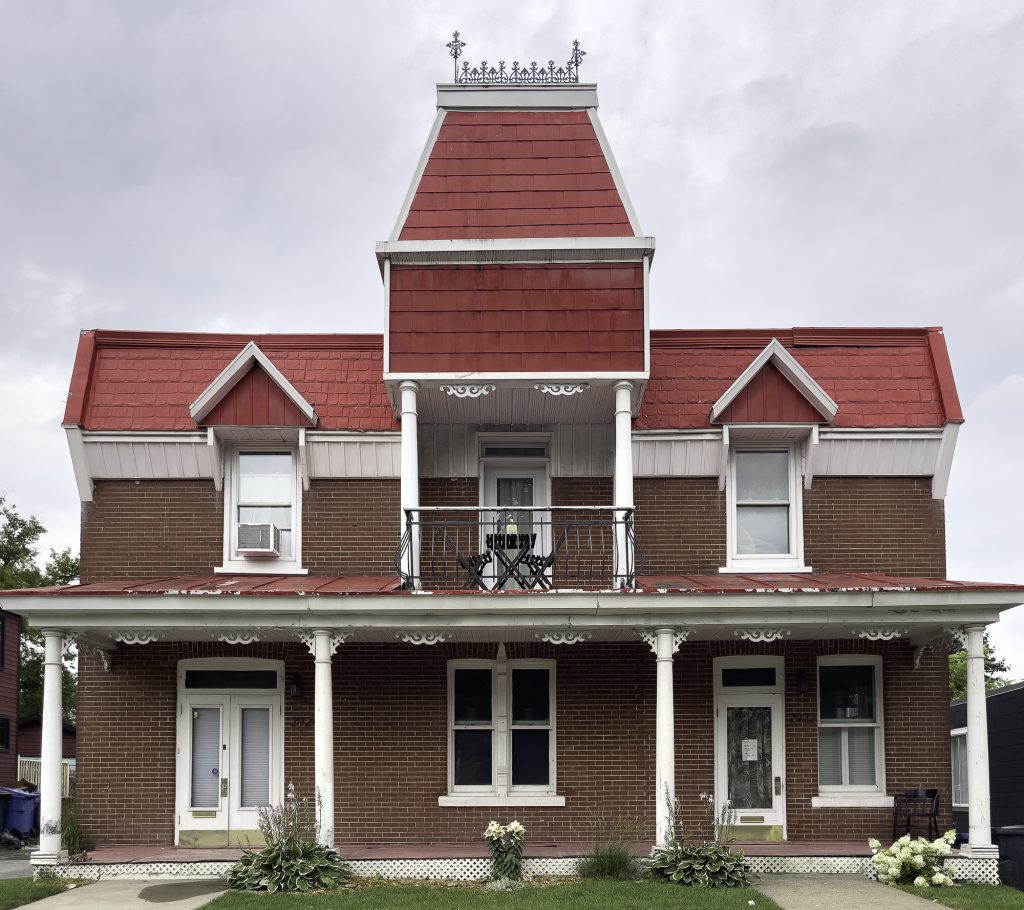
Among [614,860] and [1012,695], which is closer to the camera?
[614,860]

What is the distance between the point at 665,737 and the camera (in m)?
14.3

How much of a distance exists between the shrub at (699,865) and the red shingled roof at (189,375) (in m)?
6.98

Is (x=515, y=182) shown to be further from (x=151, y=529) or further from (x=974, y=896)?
(x=974, y=896)

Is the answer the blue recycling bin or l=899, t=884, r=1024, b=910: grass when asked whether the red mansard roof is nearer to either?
l=899, t=884, r=1024, b=910: grass

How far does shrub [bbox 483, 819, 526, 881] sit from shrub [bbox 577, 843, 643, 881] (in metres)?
0.77

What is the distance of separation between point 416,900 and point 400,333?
7.15m

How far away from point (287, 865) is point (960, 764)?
15027 millimetres

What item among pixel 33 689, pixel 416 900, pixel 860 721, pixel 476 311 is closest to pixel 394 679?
pixel 416 900

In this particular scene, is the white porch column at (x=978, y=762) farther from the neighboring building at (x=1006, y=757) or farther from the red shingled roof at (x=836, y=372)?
the neighboring building at (x=1006, y=757)

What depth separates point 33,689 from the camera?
4169cm

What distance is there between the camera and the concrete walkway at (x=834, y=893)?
12781 mm

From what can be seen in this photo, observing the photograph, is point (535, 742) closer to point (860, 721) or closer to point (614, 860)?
point (614, 860)

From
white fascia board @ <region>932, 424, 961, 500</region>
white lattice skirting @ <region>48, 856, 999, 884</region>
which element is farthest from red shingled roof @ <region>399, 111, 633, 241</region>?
white lattice skirting @ <region>48, 856, 999, 884</region>

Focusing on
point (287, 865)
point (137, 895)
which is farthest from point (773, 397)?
point (137, 895)
